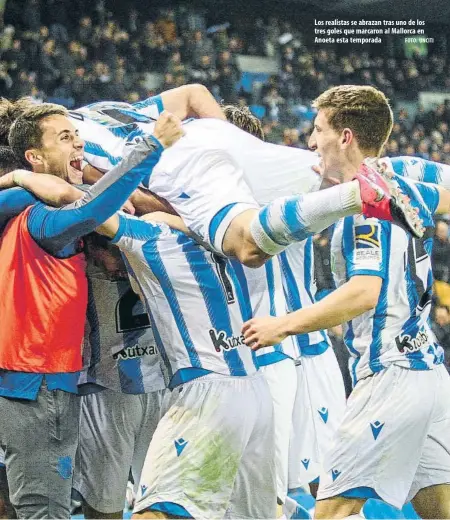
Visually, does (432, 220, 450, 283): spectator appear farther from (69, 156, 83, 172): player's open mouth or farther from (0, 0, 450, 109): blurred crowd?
(69, 156, 83, 172): player's open mouth

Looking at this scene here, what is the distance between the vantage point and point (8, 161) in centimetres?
371

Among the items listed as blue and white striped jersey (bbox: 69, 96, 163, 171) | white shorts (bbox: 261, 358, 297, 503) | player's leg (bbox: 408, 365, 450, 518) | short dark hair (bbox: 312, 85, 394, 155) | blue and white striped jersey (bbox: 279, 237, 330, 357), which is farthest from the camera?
blue and white striped jersey (bbox: 279, 237, 330, 357)

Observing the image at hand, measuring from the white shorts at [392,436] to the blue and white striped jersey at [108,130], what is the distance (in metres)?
1.36

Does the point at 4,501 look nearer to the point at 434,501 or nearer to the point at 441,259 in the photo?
the point at 434,501

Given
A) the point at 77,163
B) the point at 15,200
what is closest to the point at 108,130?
the point at 77,163

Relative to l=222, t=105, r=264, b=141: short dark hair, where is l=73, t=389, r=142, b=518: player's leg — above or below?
below

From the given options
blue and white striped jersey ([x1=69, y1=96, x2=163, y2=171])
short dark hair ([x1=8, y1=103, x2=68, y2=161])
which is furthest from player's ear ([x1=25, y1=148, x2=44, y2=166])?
blue and white striped jersey ([x1=69, y1=96, x2=163, y2=171])

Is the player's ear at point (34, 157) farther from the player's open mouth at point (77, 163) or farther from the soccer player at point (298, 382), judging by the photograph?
the soccer player at point (298, 382)

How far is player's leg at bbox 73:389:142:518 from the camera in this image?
3.53 m

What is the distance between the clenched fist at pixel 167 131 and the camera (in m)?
2.85

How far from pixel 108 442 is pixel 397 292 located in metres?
1.31

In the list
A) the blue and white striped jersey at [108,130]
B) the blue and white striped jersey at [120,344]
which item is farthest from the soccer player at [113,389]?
the blue and white striped jersey at [108,130]

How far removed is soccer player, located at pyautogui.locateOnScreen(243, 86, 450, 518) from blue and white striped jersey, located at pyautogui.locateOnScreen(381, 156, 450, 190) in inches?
15.8

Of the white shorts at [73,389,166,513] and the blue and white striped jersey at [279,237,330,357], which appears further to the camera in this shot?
the blue and white striped jersey at [279,237,330,357]
